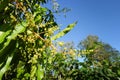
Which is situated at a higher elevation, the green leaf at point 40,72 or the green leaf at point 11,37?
the green leaf at point 11,37

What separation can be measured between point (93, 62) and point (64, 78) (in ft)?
3.12

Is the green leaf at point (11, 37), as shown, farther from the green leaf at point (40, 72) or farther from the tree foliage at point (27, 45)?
the green leaf at point (40, 72)

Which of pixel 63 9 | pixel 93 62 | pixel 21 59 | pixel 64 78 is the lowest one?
pixel 21 59

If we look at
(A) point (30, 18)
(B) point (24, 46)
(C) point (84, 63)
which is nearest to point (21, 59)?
(B) point (24, 46)

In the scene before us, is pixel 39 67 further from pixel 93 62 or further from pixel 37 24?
pixel 93 62

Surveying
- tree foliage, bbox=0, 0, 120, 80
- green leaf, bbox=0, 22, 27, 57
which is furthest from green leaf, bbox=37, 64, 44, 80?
green leaf, bbox=0, 22, 27, 57

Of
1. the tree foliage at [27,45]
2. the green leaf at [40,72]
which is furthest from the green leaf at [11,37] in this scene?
the green leaf at [40,72]

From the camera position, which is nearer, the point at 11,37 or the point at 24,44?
the point at 11,37

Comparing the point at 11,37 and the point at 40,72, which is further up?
the point at 11,37

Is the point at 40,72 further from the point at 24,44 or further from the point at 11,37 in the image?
the point at 11,37

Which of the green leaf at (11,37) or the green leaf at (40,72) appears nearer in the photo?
the green leaf at (11,37)

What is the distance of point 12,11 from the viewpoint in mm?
2641

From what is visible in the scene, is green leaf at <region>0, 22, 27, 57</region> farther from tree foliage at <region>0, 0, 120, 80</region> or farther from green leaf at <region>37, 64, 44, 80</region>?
green leaf at <region>37, 64, 44, 80</region>

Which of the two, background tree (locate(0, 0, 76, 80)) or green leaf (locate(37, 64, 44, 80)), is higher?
background tree (locate(0, 0, 76, 80))
